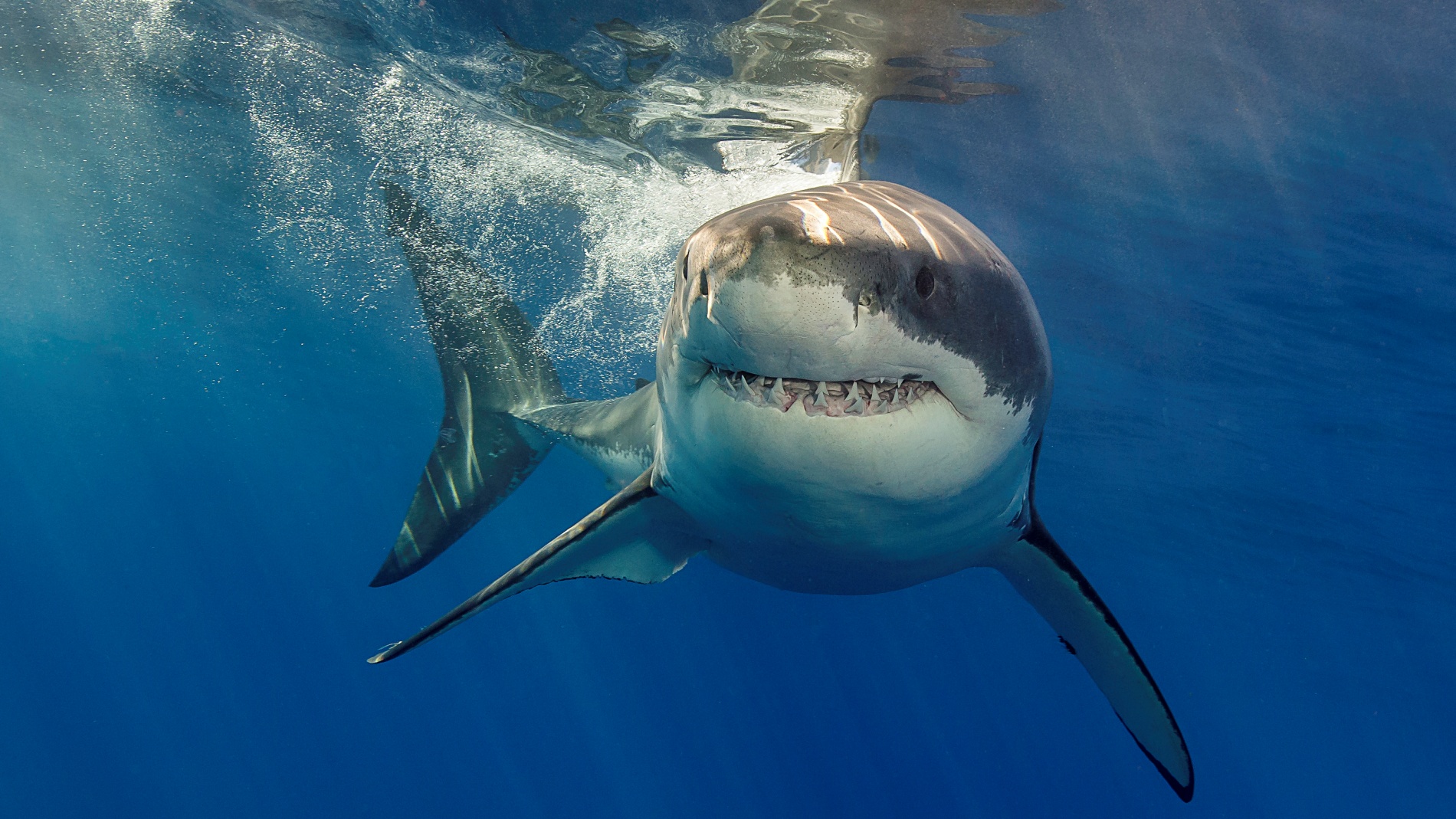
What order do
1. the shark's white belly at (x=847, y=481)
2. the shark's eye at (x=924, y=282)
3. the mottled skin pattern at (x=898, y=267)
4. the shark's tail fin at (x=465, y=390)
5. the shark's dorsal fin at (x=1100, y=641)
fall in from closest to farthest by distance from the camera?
the mottled skin pattern at (x=898, y=267) → the shark's eye at (x=924, y=282) → the shark's white belly at (x=847, y=481) → the shark's dorsal fin at (x=1100, y=641) → the shark's tail fin at (x=465, y=390)

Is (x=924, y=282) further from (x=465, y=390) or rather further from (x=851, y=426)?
(x=465, y=390)

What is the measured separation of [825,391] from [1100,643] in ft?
10.5

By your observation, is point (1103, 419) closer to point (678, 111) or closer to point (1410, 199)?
point (1410, 199)

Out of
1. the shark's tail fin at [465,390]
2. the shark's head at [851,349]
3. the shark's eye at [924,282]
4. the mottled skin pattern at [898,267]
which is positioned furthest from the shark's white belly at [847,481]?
the shark's tail fin at [465,390]

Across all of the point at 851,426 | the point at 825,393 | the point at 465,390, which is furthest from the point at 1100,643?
the point at 465,390

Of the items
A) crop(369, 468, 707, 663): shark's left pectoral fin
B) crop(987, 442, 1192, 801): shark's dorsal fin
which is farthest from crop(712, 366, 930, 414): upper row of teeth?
crop(987, 442, 1192, 801): shark's dorsal fin

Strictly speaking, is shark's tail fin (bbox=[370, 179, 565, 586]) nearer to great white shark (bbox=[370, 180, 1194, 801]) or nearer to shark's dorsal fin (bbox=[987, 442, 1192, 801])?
great white shark (bbox=[370, 180, 1194, 801])

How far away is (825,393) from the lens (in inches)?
77.4

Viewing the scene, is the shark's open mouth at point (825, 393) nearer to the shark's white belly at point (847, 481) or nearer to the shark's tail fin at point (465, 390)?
the shark's white belly at point (847, 481)

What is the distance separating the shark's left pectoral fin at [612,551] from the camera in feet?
11.5

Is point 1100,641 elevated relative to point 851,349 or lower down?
lower down

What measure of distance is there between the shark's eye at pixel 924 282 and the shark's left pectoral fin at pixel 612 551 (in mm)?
1909

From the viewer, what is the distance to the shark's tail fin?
596cm

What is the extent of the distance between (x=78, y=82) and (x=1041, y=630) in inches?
1704
